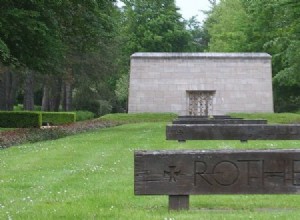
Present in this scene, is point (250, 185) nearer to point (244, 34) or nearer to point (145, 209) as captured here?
point (145, 209)

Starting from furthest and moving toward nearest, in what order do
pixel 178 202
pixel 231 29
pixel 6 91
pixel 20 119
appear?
pixel 231 29 → pixel 6 91 → pixel 20 119 → pixel 178 202

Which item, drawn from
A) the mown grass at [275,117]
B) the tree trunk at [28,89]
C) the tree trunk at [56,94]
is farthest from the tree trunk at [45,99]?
the mown grass at [275,117]

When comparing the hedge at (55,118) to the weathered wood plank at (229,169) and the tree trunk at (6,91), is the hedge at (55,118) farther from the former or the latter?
the weathered wood plank at (229,169)

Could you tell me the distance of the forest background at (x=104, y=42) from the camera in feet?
71.7

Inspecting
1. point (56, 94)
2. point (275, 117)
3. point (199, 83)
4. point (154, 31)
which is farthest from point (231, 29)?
point (275, 117)

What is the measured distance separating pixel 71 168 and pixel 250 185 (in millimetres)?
5759

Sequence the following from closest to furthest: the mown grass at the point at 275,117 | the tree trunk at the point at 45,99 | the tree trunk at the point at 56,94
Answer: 1. the mown grass at the point at 275,117
2. the tree trunk at the point at 56,94
3. the tree trunk at the point at 45,99

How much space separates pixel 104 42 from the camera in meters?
37.0

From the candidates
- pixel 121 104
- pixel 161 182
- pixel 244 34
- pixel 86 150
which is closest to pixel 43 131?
pixel 86 150

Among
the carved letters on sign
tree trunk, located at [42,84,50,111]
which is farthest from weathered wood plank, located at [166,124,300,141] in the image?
tree trunk, located at [42,84,50,111]

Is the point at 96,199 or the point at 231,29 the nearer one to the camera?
the point at 96,199

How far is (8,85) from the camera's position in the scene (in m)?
40.6

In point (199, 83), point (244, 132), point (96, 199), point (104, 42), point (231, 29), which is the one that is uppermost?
point (231, 29)

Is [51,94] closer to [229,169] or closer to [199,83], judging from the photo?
[199,83]
